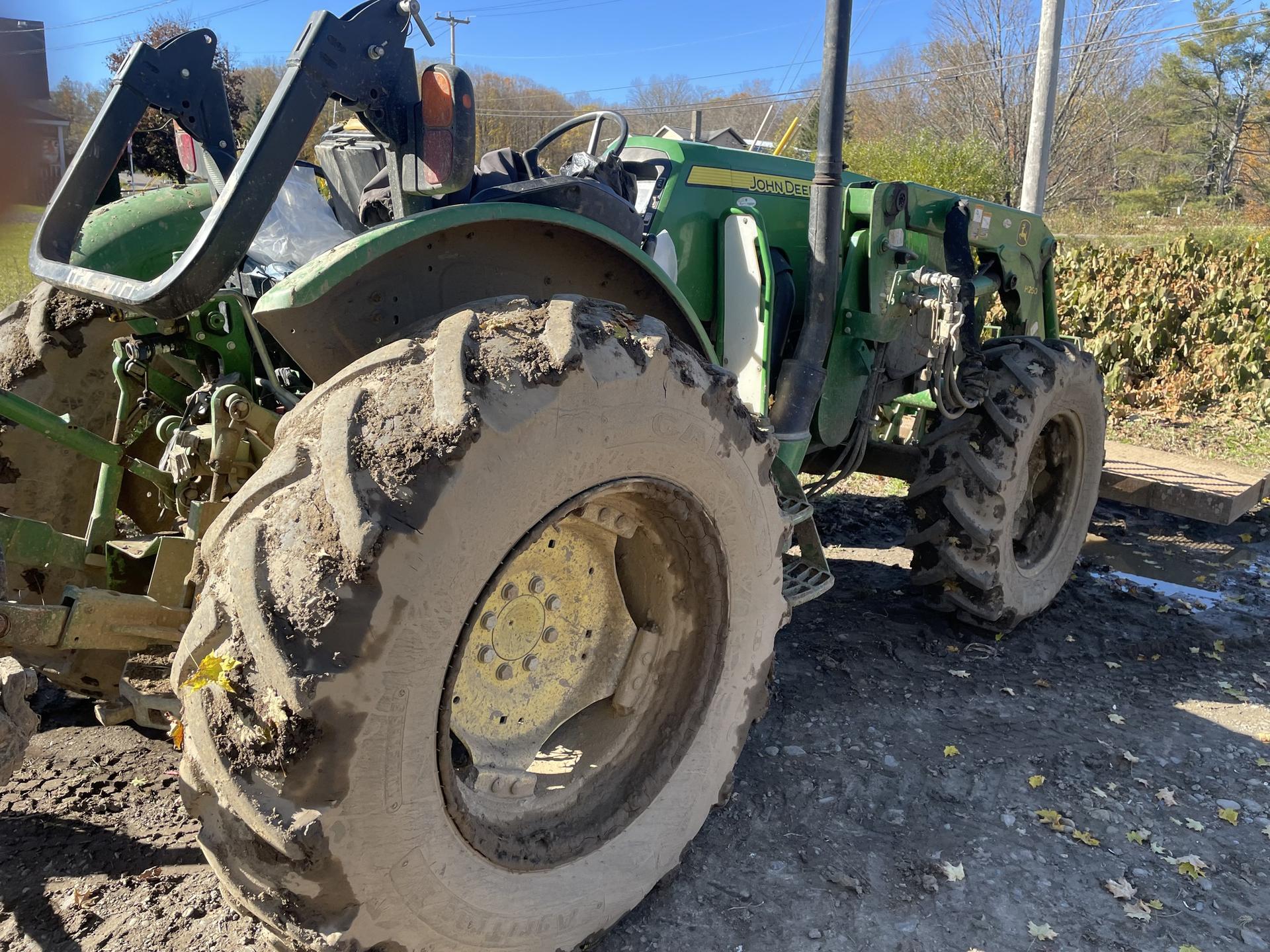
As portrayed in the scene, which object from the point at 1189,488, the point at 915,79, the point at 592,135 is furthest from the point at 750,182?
the point at 915,79

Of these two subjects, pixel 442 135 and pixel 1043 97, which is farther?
pixel 1043 97

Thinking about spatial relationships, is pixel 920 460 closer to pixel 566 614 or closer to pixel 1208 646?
pixel 1208 646

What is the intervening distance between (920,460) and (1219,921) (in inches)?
80.6

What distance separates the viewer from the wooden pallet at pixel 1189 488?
559 centimetres

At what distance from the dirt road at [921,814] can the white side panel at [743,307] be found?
1208 mm

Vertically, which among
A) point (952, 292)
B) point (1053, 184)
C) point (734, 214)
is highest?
point (1053, 184)

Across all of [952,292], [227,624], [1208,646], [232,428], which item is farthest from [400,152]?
[1208,646]

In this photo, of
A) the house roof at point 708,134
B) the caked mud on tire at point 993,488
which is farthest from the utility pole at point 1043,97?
the house roof at point 708,134

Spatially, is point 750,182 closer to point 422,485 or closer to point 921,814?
point 921,814

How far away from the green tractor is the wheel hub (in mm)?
10

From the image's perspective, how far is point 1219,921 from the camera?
2.60 meters

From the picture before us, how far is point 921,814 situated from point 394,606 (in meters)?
2.04

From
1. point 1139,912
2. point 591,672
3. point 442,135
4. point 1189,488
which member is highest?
point 442,135

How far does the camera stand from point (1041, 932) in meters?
2.53
